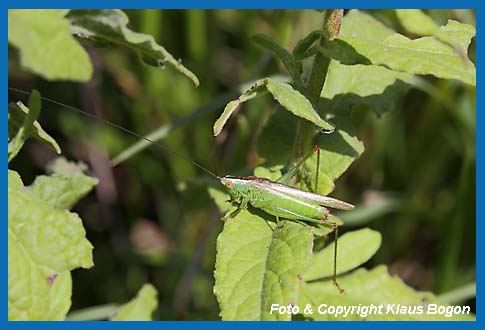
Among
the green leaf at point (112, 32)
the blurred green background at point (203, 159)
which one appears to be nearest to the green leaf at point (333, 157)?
the green leaf at point (112, 32)

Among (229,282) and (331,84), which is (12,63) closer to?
(331,84)

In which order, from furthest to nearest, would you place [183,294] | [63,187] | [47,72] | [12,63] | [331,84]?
[12,63], [183,294], [331,84], [63,187], [47,72]

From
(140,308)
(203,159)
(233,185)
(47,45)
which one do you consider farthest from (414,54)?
(203,159)

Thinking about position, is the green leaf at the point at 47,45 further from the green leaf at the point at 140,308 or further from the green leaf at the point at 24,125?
the green leaf at the point at 140,308

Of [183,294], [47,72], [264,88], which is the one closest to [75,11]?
[47,72]

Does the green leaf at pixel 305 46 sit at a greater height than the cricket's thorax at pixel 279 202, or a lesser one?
greater

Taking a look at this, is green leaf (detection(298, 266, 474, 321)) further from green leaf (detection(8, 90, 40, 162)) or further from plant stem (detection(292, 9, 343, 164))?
green leaf (detection(8, 90, 40, 162))

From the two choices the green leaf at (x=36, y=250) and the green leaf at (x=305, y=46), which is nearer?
the green leaf at (x=36, y=250)
